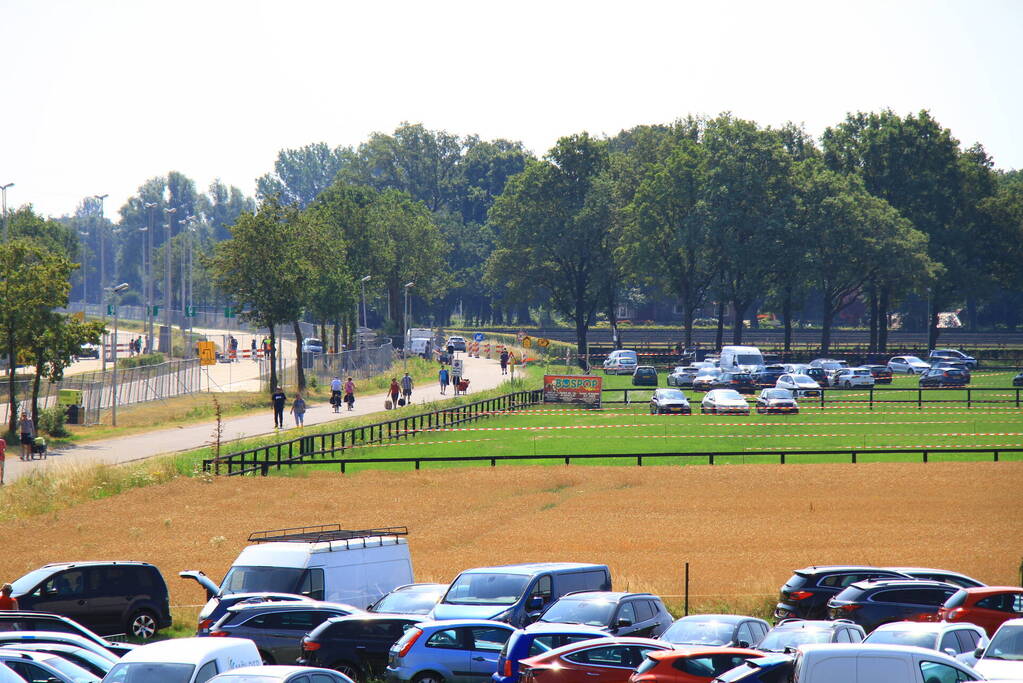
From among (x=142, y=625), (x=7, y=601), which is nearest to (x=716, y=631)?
(x=142, y=625)

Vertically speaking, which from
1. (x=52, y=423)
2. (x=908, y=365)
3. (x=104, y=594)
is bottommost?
(x=104, y=594)

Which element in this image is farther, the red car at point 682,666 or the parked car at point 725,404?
the parked car at point 725,404

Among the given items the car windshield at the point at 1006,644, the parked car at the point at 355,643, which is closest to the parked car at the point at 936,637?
the car windshield at the point at 1006,644

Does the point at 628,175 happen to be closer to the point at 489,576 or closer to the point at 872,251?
the point at 872,251

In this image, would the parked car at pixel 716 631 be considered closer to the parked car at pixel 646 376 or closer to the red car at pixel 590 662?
the red car at pixel 590 662

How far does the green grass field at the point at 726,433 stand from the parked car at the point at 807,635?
23.2 meters

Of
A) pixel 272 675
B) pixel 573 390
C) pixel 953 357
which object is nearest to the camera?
pixel 272 675

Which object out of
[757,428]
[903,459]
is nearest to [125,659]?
[903,459]

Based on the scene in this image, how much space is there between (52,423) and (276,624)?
1441 inches

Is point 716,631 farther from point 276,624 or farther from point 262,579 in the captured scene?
point 262,579

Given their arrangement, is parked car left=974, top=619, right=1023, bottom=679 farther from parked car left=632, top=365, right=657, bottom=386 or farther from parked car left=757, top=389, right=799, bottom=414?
parked car left=632, top=365, right=657, bottom=386

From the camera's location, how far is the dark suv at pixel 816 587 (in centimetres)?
2016

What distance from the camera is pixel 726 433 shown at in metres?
50.6

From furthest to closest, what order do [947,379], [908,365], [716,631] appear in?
[908,365], [947,379], [716,631]
